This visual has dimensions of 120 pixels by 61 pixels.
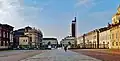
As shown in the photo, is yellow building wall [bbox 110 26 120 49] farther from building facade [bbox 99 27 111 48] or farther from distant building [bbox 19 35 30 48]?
distant building [bbox 19 35 30 48]

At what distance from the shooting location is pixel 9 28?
116m

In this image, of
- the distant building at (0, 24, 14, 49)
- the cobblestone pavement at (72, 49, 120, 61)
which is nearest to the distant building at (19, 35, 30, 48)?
the distant building at (0, 24, 14, 49)

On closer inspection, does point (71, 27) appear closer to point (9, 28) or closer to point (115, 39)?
point (9, 28)

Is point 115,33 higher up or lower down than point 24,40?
higher up

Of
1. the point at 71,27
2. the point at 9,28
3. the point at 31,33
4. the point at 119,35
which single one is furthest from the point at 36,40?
the point at 119,35

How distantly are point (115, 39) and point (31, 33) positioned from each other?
9714 centimetres

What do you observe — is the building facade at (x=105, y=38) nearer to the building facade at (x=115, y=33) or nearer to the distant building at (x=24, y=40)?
the building facade at (x=115, y=33)

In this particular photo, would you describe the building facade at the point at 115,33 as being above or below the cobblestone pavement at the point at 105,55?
above

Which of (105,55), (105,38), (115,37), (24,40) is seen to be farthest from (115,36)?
(24,40)

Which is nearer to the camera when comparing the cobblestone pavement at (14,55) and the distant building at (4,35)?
the cobblestone pavement at (14,55)

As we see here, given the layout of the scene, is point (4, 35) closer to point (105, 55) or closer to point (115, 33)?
point (115, 33)

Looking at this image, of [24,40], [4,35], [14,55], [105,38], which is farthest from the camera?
[24,40]

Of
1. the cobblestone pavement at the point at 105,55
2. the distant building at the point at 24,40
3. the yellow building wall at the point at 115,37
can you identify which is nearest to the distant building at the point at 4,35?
the yellow building wall at the point at 115,37

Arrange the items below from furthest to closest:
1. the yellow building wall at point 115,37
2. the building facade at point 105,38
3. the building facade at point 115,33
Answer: the building facade at point 105,38
the building facade at point 115,33
the yellow building wall at point 115,37
